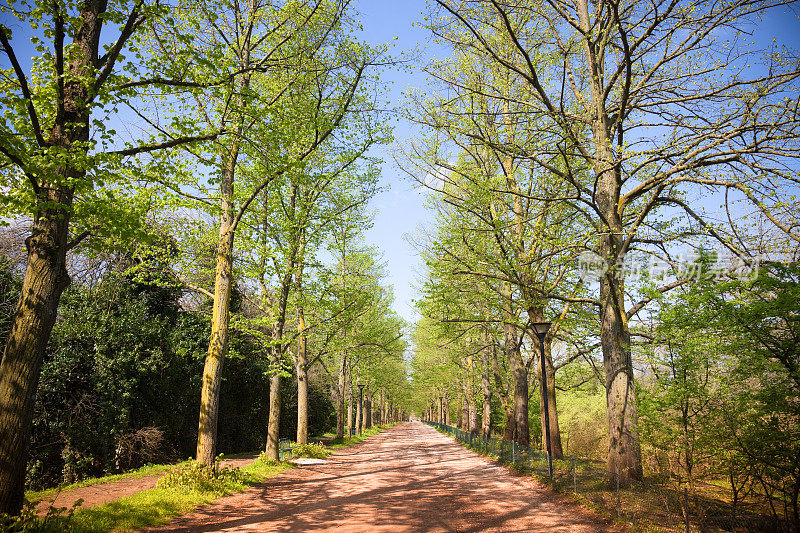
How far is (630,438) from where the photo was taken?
31.4ft

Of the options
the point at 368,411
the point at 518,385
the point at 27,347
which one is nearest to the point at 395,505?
the point at 27,347

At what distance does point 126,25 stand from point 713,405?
441 inches

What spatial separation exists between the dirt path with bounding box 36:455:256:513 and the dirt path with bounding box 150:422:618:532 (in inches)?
79.3

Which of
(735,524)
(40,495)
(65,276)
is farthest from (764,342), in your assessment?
(40,495)

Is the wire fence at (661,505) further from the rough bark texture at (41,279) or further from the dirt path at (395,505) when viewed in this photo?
the rough bark texture at (41,279)

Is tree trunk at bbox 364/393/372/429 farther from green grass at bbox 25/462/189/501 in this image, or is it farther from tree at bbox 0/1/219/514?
tree at bbox 0/1/219/514

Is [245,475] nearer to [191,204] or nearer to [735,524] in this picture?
[191,204]

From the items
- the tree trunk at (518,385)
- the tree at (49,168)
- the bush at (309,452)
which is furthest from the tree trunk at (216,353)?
the tree trunk at (518,385)

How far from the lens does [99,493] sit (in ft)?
29.6

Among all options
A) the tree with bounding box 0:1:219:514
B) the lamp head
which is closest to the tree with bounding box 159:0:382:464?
the tree with bounding box 0:1:219:514

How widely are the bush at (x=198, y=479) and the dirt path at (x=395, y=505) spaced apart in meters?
0.48

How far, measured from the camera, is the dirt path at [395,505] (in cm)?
709

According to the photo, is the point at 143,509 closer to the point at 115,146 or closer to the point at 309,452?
the point at 115,146

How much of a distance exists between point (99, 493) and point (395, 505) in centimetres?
649
